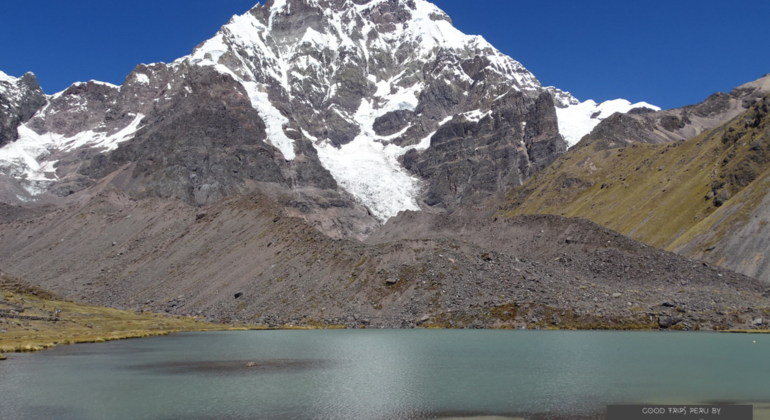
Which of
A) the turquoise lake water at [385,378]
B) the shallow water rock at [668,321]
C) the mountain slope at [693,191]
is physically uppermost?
the mountain slope at [693,191]

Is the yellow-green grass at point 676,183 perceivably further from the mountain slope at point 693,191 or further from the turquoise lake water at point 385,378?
the turquoise lake water at point 385,378

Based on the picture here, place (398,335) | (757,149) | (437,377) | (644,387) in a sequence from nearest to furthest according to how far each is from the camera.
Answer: (644,387) → (437,377) → (398,335) → (757,149)

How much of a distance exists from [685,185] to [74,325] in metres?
141

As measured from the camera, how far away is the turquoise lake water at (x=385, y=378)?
32.9m

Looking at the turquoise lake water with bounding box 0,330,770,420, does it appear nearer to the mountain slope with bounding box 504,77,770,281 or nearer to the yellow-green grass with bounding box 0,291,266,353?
the yellow-green grass with bounding box 0,291,266,353

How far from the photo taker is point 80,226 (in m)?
161

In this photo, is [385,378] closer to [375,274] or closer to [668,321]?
[668,321]

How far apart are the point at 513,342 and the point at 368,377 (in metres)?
26.6

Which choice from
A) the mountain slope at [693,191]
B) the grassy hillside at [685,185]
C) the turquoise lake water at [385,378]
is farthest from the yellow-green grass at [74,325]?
the grassy hillside at [685,185]

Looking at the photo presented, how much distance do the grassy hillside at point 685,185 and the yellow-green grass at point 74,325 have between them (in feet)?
326

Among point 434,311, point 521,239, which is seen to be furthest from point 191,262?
point 521,239

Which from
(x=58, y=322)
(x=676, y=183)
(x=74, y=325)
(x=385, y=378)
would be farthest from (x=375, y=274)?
(x=676, y=183)

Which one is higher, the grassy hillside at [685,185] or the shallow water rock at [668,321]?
the grassy hillside at [685,185]

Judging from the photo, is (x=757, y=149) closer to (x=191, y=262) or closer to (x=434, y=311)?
(x=434, y=311)
